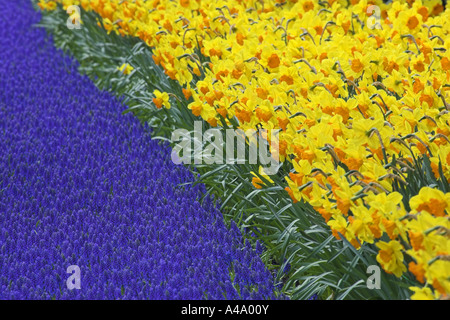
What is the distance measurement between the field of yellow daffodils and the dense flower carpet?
0.39 m

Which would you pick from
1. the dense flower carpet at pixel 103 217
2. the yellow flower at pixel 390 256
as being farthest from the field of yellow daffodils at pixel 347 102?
the dense flower carpet at pixel 103 217

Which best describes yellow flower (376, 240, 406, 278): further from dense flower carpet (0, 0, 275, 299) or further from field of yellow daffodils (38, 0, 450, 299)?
dense flower carpet (0, 0, 275, 299)

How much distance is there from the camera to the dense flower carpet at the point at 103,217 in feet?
9.27

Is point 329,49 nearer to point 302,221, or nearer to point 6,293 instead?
point 302,221

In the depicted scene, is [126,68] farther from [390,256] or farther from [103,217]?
[390,256]

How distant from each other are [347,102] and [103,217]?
134 cm

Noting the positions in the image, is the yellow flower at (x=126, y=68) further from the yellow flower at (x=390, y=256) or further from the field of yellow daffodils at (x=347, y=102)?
the yellow flower at (x=390, y=256)

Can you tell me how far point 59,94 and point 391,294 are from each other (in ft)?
12.6

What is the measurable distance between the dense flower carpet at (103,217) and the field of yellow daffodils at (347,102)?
1.28 ft

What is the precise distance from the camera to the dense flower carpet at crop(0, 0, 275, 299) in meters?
2.82

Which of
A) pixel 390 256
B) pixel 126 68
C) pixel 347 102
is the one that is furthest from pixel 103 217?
pixel 126 68

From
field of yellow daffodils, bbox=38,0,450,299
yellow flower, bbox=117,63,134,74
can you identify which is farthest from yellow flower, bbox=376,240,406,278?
yellow flower, bbox=117,63,134,74

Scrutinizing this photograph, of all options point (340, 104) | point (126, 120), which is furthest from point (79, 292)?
point (126, 120)

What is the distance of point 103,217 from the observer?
11.2ft
